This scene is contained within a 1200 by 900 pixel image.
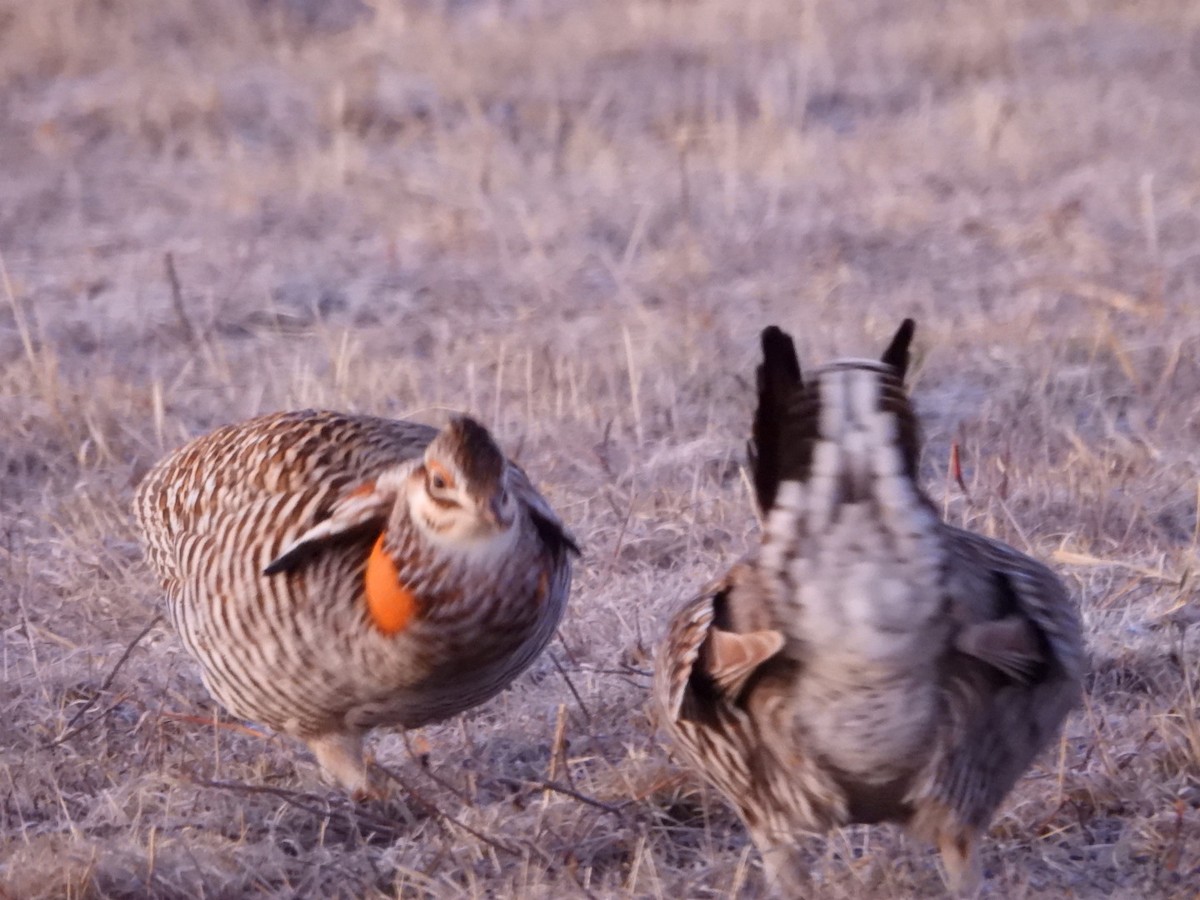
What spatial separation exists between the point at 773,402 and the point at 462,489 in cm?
68

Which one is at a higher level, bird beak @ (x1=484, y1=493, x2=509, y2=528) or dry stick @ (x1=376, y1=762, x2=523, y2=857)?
bird beak @ (x1=484, y1=493, x2=509, y2=528)

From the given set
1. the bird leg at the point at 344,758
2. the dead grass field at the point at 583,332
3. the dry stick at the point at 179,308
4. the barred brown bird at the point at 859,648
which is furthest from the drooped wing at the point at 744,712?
the dry stick at the point at 179,308

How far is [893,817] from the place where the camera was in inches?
108

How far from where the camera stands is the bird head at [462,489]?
300cm

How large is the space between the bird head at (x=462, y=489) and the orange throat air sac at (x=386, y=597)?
91mm

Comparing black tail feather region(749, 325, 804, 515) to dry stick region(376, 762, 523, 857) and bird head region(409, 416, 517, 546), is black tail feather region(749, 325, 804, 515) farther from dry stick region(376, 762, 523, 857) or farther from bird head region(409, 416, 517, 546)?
dry stick region(376, 762, 523, 857)

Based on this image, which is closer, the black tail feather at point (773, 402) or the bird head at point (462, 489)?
the black tail feather at point (773, 402)

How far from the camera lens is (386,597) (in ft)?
10.5

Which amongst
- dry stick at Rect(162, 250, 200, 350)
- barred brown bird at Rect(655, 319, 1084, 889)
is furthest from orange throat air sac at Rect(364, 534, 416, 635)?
dry stick at Rect(162, 250, 200, 350)

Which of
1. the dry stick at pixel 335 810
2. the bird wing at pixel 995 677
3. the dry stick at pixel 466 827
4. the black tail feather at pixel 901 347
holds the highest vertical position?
the black tail feather at pixel 901 347

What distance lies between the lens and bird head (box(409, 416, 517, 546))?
118 inches

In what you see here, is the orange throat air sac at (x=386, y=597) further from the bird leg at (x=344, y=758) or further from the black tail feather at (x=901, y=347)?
the black tail feather at (x=901, y=347)

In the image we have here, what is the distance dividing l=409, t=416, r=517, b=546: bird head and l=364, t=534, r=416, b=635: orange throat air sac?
3.6 inches

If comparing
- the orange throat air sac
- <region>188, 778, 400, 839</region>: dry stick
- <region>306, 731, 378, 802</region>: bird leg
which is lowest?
<region>306, 731, 378, 802</region>: bird leg
